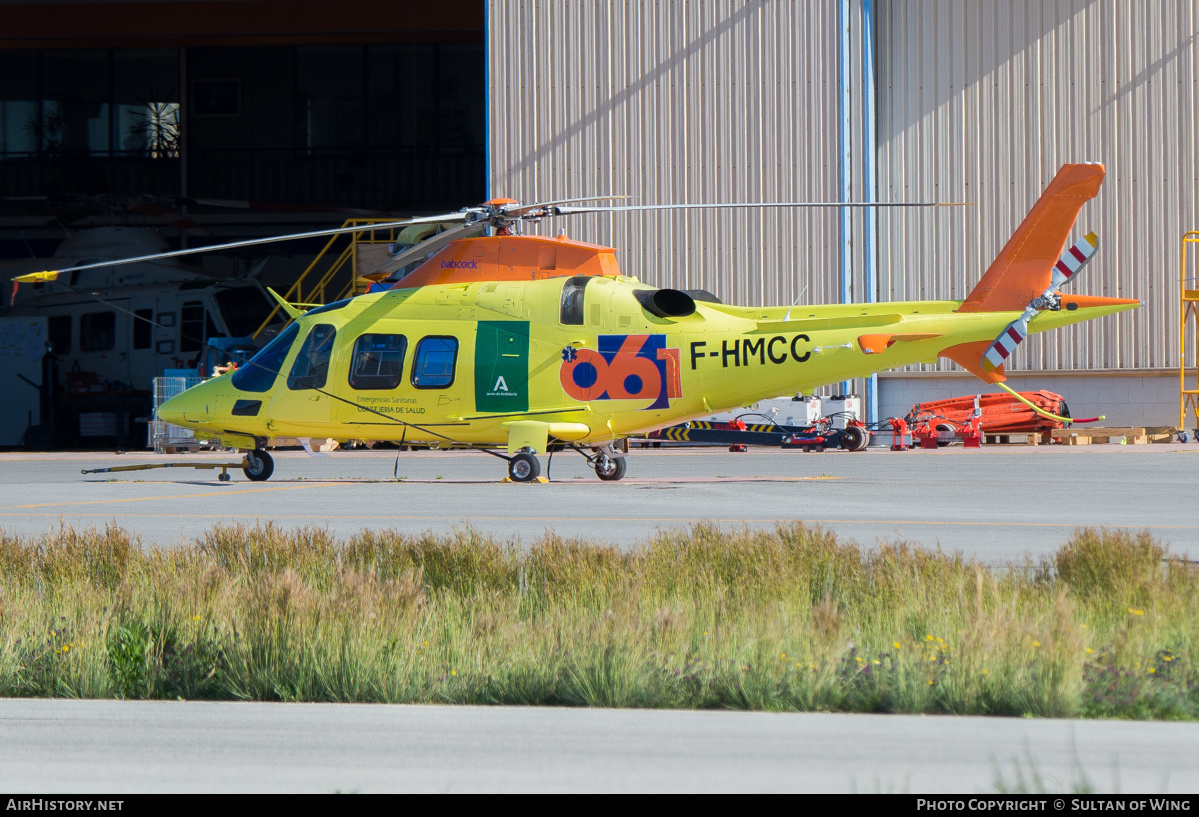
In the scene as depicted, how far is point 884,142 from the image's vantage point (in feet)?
111

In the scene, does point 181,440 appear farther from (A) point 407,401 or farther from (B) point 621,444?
(A) point 407,401

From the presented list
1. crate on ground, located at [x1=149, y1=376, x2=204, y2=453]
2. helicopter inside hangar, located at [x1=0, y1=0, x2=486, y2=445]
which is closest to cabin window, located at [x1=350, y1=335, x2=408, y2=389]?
crate on ground, located at [x1=149, y1=376, x2=204, y2=453]

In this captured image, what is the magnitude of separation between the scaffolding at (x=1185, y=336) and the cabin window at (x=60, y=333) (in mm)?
31394

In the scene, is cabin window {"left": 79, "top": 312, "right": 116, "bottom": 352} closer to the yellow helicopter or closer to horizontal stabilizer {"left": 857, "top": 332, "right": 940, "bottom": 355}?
the yellow helicopter

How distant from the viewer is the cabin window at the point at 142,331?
36.1 meters

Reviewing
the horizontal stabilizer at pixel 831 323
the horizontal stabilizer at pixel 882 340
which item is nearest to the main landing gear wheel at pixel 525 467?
the horizontal stabilizer at pixel 831 323

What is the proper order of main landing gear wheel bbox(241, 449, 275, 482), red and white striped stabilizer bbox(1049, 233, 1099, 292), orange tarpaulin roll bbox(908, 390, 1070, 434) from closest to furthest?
red and white striped stabilizer bbox(1049, 233, 1099, 292)
main landing gear wheel bbox(241, 449, 275, 482)
orange tarpaulin roll bbox(908, 390, 1070, 434)

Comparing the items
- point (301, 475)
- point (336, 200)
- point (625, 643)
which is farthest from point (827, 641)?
point (336, 200)

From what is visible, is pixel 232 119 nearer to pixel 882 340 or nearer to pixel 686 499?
pixel 882 340

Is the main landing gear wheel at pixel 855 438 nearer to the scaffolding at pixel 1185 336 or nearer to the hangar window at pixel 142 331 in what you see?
the scaffolding at pixel 1185 336

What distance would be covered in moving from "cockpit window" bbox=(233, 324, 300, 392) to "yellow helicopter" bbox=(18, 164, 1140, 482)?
23 mm

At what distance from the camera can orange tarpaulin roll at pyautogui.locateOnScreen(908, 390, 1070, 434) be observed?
30938mm

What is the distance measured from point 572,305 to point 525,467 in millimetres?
2469

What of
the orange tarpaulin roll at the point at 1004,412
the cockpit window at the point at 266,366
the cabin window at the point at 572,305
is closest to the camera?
the cabin window at the point at 572,305
